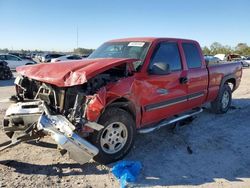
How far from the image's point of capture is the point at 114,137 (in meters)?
4.51

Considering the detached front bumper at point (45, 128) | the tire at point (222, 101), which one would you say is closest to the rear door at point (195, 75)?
the tire at point (222, 101)

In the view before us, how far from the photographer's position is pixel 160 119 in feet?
18.1

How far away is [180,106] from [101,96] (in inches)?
93.1

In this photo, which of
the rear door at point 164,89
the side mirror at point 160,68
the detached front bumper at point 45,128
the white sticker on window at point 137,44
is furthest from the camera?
the white sticker on window at point 137,44

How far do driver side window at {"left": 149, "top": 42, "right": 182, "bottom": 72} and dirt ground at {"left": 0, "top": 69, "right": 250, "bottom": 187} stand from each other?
140 cm

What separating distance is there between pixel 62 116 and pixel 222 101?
5101 mm

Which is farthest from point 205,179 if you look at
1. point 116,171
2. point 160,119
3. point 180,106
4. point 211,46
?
point 211,46

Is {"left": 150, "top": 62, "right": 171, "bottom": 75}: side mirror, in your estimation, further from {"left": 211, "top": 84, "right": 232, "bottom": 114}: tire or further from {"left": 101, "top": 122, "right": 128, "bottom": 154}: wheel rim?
{"left": 211, "top": 84, "right": 232, "bottom": 114}: tire

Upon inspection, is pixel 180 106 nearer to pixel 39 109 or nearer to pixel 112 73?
pixel 112 73

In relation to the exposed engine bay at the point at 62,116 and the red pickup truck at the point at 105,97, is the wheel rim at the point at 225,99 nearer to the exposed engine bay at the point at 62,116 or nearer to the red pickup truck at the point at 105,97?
the red pickup truck at the point at 105,97

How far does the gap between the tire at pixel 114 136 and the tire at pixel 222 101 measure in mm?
3719

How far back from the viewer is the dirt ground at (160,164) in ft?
12.9

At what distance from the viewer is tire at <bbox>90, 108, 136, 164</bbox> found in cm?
428

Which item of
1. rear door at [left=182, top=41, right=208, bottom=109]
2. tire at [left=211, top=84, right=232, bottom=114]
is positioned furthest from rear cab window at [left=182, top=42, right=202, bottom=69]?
tire at [left=211, top=84, right=232, bottom=114]
